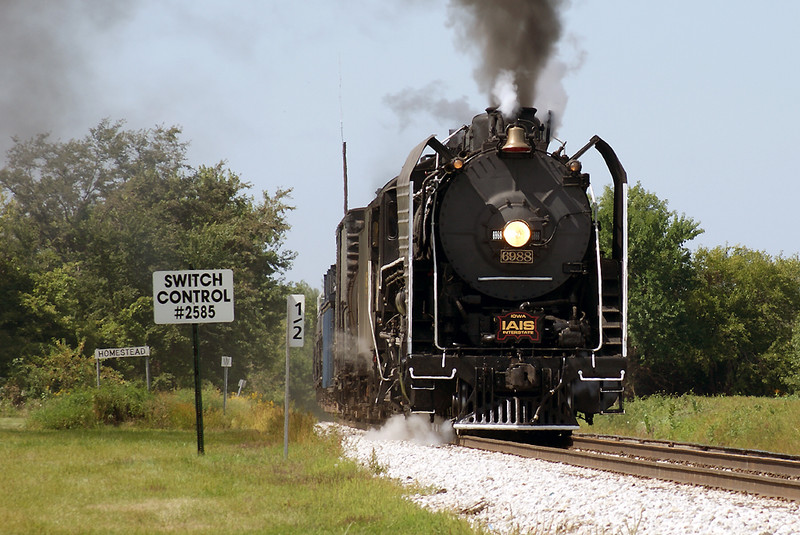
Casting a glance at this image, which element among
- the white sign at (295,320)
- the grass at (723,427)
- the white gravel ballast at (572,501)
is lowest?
the grass at (723,427)

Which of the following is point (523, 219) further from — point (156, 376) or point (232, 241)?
point (232, 241)

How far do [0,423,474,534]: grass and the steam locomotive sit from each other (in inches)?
77.6

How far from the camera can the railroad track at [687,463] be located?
8398mm

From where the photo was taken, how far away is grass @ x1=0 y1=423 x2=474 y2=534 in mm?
7633

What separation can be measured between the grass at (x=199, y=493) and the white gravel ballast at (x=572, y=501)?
48 centimetres

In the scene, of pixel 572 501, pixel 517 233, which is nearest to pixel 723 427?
pixel 517 233

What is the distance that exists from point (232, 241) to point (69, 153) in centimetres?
1793

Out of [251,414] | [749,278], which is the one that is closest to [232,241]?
[251,414]

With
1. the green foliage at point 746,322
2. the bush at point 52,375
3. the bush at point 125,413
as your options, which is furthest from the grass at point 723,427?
the green foliage at point 746,322

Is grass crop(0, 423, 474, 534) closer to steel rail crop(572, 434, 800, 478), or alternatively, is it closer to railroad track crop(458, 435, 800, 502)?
railroad track crop(458, 435, 800, 502)

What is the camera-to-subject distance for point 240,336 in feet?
164

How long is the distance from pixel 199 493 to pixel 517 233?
5588mm

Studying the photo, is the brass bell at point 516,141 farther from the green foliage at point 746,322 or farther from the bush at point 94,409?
the green foliage at point 746,322

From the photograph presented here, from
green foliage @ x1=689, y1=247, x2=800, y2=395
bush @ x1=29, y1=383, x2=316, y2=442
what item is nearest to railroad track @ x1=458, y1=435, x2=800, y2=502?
bush @ x1=29, y1=383, x2=316, y2=442
